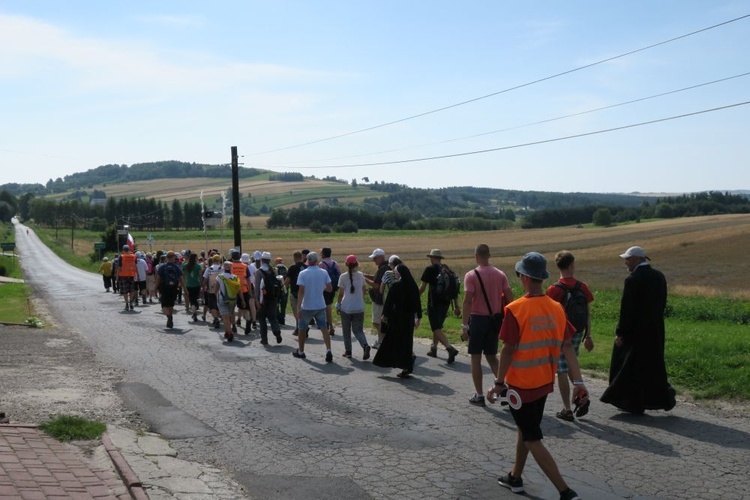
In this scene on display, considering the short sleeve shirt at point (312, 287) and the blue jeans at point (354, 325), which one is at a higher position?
the short sleeve shirt at point (312, 287)

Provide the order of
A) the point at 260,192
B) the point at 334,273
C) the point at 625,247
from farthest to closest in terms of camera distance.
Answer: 1. the point at 260,192
2. the point at 625,247
3. the point at 334,273

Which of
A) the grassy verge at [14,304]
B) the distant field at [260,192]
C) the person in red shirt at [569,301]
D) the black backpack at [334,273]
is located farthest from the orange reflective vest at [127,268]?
the distant field at [260,192]

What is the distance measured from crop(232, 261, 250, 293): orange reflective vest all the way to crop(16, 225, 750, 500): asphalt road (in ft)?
14.0

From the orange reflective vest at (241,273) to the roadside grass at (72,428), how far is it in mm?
8704

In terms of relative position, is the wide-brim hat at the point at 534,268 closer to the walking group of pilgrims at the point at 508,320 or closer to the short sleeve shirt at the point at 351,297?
the walking group of pilgrims at the point at 508,320

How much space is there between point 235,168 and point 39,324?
1554cm

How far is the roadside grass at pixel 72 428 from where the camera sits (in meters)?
7.40

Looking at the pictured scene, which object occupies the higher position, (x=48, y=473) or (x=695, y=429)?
(x=48, y=473)

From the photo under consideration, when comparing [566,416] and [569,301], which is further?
[569,301]

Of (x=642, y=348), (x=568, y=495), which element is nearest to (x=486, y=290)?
(x=642, y=348)

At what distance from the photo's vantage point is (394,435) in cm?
781

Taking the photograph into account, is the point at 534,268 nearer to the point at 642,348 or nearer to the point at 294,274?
the point at 642,348

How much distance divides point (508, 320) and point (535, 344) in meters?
0.27

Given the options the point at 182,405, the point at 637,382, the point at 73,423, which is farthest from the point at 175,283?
the point at 637,382
